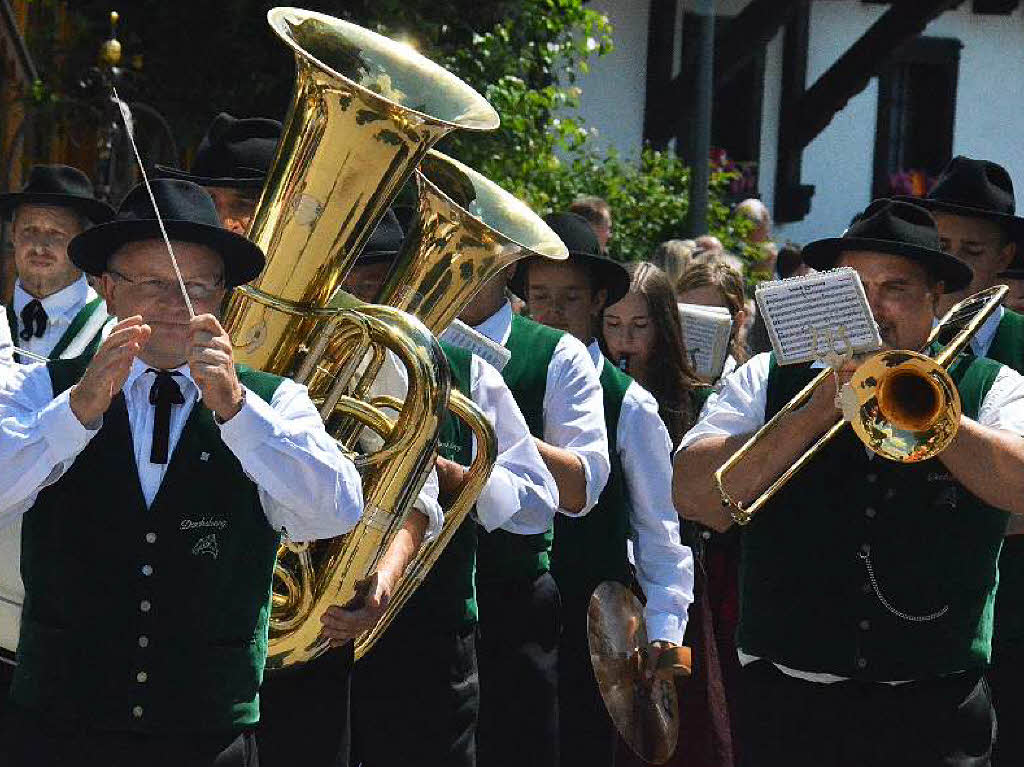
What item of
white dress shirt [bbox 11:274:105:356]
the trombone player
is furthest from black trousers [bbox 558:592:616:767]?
white dress shirt [bbox 11:274:105:356]

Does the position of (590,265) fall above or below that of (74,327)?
above

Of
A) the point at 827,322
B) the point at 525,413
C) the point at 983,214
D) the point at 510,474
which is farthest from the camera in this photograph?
the point at 525,413

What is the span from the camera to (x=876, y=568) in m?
4.63

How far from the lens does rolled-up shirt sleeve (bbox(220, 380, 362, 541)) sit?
3832 millimetres

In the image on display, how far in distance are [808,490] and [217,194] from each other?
1.72 meters

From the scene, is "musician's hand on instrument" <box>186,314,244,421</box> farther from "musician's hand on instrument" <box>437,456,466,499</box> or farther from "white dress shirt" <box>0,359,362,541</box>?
"musician's hand on instrument" <box>437,456,466,499</box>

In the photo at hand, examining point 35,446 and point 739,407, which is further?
point 739,407

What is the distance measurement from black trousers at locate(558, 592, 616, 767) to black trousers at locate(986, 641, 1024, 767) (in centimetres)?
119

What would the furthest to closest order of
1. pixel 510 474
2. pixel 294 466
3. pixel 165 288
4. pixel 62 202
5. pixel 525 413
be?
pixel 62 202 → pixel 525 413 → pixel 510 474 → pixel 165 288 → pixel 294 466

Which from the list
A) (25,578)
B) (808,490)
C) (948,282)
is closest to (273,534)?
(25,578)

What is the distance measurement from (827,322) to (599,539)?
211cm

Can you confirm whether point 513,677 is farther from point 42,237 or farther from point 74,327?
point 42,237

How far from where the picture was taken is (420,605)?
17.5 ft

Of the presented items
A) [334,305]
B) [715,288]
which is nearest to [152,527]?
[334,305]
